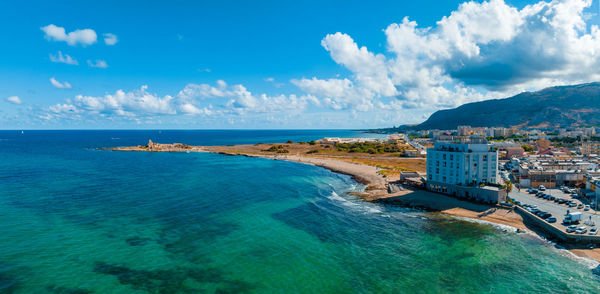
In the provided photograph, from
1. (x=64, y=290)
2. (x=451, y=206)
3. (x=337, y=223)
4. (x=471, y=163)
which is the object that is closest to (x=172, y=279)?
(x=64, y=290)

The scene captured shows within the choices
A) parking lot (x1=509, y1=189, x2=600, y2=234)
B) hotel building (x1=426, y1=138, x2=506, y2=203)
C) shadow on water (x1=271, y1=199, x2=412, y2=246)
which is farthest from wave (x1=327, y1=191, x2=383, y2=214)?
parking lot (x1=509, y1=189, x2=600, y2=234)

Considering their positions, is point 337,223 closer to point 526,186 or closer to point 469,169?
point 469,169

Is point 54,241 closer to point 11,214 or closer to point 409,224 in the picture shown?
point 11,214

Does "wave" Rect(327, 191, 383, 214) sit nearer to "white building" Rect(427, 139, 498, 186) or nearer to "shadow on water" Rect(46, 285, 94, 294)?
"white building" Rect(427, 139, 498, 186)

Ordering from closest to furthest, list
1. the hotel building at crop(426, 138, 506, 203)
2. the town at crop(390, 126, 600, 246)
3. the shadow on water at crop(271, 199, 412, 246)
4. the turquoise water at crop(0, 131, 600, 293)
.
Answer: the turquoise water at crop(0, 131, 600, 293) < the shadow on water at crop(271, 199, 412, 246) < the town at crop(390, 126, 600, 246) < the hotel building at crop(426, 138, 506, 203)

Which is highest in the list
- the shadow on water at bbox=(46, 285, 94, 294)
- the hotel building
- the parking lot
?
the hotel building
